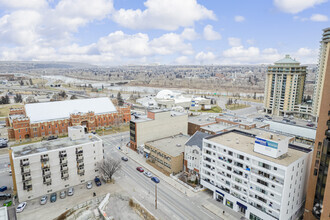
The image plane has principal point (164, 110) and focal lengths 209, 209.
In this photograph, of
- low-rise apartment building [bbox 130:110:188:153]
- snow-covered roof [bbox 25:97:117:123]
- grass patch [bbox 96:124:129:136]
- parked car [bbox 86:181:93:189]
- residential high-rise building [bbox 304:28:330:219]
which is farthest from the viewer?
grass patch [bbox 96:124:129:136]

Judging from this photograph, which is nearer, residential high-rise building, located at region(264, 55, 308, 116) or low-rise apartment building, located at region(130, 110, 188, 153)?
low-rise apartment building, located at region(130, 110, 188, 153)

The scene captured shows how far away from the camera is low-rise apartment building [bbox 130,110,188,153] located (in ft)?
203

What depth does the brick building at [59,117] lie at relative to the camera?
235ft

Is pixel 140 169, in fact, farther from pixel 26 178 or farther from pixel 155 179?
pixel 26 178

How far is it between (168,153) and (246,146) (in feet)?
62.8

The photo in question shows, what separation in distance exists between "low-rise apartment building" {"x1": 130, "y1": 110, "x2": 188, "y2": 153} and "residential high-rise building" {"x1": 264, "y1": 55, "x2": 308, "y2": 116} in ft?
217

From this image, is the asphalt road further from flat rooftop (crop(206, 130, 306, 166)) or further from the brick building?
the brick building

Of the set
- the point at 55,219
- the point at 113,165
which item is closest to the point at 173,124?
the point at 113,165

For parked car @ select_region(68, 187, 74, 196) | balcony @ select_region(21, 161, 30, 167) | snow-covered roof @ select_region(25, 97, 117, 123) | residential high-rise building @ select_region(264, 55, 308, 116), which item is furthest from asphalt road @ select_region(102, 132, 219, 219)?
residential high-rise building @ select_region(264, 55, 308, 116)

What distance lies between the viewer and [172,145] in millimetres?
56031

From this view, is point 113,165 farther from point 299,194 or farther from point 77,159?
point 299,194

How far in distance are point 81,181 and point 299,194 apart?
42.3m

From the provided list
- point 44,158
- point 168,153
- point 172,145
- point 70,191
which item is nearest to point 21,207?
point 70,191

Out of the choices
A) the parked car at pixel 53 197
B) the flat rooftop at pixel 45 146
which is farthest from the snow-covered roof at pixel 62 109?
the parked car at pixel 53 197
